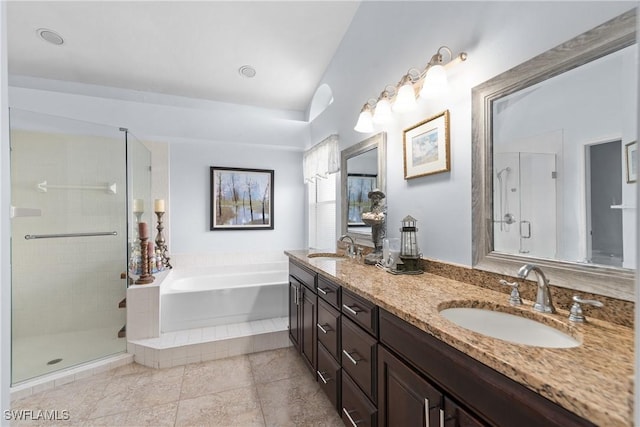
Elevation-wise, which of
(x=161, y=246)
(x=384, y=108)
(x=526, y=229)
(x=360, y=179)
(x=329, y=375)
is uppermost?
(x=384, y=108)

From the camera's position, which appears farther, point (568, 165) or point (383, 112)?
point (383, 112)

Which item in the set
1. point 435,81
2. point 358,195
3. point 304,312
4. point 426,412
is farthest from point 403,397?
point 358,195

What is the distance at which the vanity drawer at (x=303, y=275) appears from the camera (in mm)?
1946

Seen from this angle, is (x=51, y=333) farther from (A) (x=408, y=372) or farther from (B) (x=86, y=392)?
(A) (x=408, y=372)

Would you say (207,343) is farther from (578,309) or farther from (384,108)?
(578,309)

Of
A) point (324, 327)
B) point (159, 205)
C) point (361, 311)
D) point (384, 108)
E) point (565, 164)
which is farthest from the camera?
point (159, 205)

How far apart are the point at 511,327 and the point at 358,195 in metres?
1.59

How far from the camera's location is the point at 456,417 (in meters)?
0.78

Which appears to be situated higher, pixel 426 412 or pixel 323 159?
pixel 323 159

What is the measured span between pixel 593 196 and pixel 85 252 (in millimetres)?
3661

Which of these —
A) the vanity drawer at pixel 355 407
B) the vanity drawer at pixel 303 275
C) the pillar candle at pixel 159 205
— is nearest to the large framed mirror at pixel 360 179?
the vanity drawer at pixel 303 275

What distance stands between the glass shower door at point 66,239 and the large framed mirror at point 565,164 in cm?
304

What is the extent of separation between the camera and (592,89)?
0.92 metres

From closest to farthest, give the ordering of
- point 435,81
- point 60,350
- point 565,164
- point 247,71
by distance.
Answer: point 565,164 → point 435,81 → point 60,350 → point 247,71
